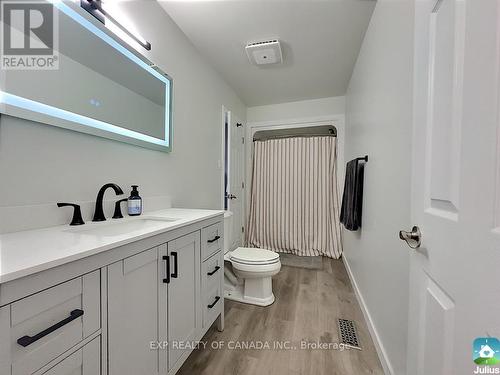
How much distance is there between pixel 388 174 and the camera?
1.23 m

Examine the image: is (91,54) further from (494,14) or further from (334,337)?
(334,337)

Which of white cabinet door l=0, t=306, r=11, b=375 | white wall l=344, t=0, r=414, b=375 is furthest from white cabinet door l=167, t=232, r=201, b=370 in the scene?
white wall l=344, t=0, r=414, b=375

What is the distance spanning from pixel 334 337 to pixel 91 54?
7.47ft

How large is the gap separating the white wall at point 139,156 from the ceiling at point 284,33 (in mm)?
167

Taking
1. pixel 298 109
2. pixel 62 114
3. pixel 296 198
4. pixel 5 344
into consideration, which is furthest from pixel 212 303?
pixel 298 109

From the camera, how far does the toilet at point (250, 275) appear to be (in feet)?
5.92

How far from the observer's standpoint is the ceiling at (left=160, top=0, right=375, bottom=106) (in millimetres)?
1542

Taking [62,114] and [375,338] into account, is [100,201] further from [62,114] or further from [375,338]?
[375,338]

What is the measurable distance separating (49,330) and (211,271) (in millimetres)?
875

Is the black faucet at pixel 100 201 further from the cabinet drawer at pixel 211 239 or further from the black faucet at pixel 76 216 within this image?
the cabinet drawer at pixel 211 239

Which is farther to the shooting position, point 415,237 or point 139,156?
point 139,156

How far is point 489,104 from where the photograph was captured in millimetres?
386

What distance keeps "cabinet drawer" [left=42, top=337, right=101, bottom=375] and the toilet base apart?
1.38 meters

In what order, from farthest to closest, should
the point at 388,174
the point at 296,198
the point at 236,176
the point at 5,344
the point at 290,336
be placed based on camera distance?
the point at 296,198 < the point at 236,176 < the point at 290,336 < the point at 388,174 < the point at 5,344
